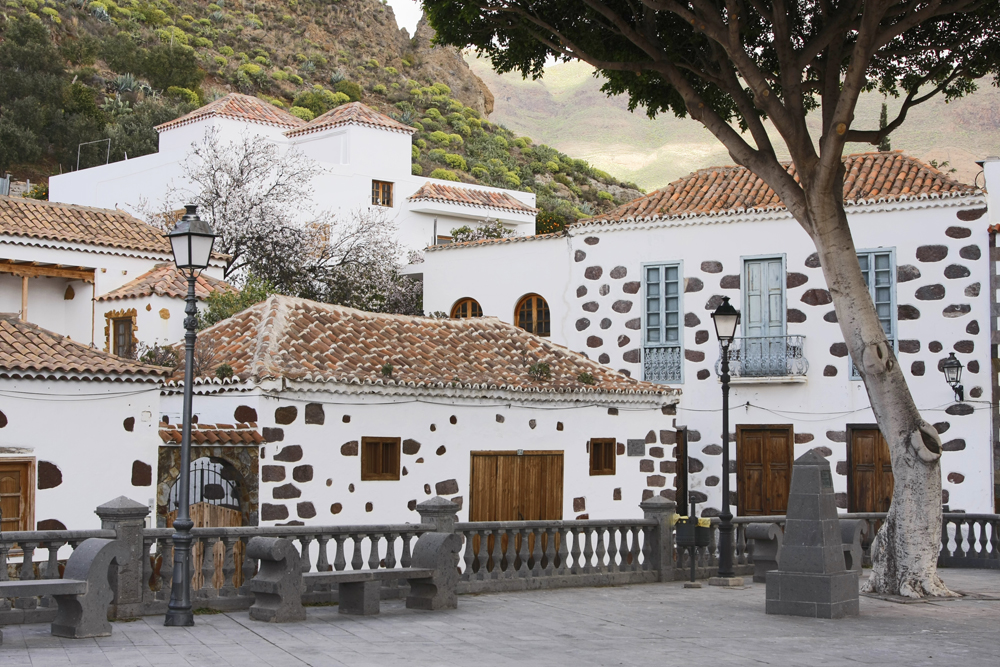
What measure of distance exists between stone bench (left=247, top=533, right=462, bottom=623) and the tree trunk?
17.6 feet

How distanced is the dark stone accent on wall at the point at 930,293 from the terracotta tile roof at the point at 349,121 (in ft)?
70.2

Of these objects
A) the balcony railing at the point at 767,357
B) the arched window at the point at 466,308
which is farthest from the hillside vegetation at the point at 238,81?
the balcony railing at the point at 767,357

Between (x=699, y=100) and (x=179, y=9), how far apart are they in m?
64.0

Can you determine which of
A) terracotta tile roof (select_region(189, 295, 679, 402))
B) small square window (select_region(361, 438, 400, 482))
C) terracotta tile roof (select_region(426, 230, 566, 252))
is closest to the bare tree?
terracotta tile roof (select_region(189, 295, 679, 402))

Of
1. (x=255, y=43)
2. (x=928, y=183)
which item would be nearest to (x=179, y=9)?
(x=255, y=43)

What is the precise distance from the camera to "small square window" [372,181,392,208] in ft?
127

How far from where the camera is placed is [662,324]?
24.7 meters

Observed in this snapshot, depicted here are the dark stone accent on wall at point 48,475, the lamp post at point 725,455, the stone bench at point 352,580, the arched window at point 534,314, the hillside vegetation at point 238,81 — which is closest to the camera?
the stone bench at point 352,580

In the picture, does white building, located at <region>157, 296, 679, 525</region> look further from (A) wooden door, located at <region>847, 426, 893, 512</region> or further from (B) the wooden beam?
A: (B) the wooden beam

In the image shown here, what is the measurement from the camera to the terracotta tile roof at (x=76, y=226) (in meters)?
22.4

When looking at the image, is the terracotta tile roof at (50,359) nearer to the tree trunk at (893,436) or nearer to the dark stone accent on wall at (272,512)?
the dark stone accent on wall at (272,512)

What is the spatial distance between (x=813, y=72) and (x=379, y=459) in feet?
27.2

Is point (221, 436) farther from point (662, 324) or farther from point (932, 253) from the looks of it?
point (932, 253)

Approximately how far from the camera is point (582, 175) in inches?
2643
